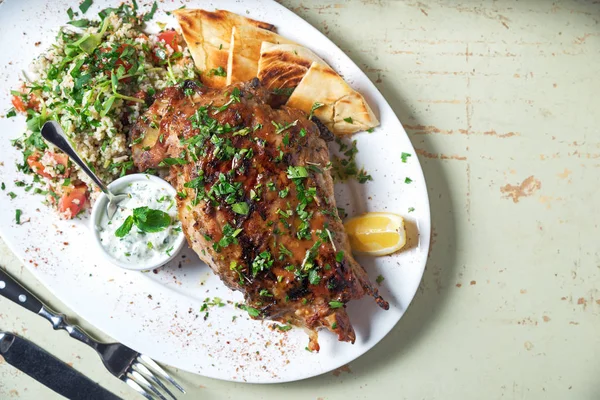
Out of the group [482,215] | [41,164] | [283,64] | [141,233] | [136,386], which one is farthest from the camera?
[482,215]

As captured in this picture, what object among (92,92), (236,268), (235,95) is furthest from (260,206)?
(92,92)

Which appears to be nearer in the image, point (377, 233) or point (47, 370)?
point (377, 233)

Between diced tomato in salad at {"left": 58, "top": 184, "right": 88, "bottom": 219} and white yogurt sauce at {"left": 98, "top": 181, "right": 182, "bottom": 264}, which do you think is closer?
white yogurt sauce at {"left": 98, "top": 181, "right": 182, "bottom": 264}

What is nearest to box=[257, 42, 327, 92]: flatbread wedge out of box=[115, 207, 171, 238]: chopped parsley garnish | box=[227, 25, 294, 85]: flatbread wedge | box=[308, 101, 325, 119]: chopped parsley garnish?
box=[227, 25, 294, 85]: flatbread wedge

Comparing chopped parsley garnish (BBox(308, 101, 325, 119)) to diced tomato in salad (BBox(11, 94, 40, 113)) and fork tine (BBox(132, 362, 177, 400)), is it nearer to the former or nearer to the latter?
diced tomato in salad (BBox(11, 94, 40, 113))

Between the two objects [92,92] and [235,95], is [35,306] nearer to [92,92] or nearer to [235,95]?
[92,92]

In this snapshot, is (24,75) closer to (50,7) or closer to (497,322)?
(50,7)
